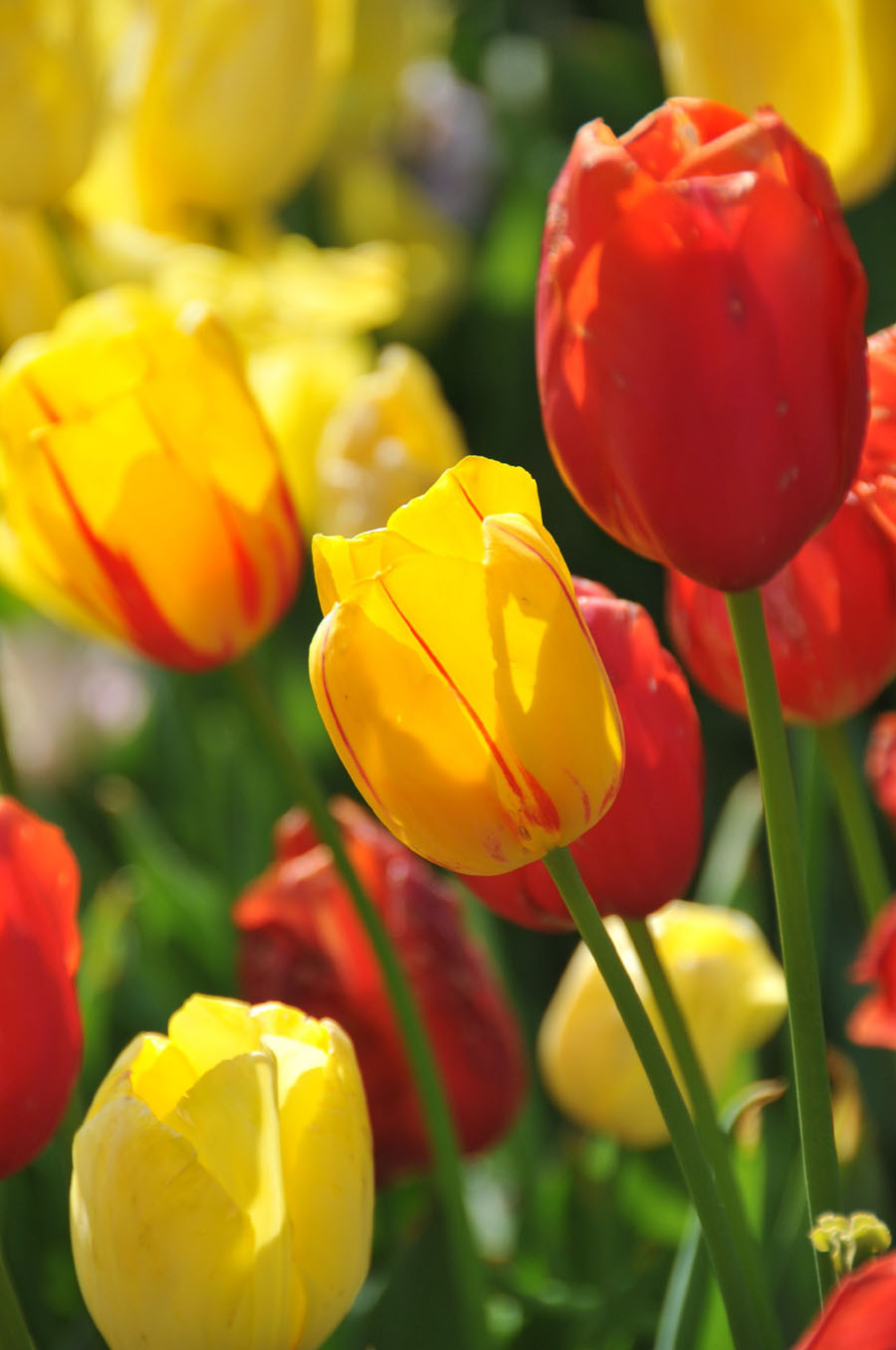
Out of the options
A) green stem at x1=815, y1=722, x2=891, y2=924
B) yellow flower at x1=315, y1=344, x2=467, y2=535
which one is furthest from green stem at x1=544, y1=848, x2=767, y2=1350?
yellow flower at x1=315, y1=344, x2=467, y2=535

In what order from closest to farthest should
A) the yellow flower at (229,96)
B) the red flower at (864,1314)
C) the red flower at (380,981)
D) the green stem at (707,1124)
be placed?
1. the red flower at (864,1314)
2. the green stem at (707,1124)
3. the red flower at (380,981)
4. the yellow flower at (229,96)

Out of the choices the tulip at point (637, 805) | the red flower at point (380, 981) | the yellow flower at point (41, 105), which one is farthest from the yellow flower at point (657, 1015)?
the yellow flower at point (41, 105)

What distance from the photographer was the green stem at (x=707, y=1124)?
278 mm

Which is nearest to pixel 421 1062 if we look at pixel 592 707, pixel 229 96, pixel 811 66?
pixel 592 707

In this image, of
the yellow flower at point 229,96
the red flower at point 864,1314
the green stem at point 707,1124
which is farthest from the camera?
the yellow flower at point 229,96

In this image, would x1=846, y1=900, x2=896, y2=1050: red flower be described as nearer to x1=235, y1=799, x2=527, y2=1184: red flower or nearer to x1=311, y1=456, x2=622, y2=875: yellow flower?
x1=311, y1=456, x2=622, y2=875: yellow flower

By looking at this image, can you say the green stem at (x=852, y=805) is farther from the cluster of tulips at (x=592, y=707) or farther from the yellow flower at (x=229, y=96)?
the yellow flower at (x=229, y=96)

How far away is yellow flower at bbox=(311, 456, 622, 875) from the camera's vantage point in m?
0.22

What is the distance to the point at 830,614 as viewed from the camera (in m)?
0.30

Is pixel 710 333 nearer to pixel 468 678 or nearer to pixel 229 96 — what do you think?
pixel 468 678

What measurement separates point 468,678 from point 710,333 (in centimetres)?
6

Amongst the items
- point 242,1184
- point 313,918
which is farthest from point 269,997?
point 242,1184

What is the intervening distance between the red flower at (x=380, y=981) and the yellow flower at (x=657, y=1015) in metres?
0.02

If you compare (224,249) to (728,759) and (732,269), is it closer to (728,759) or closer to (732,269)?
(728,759)
